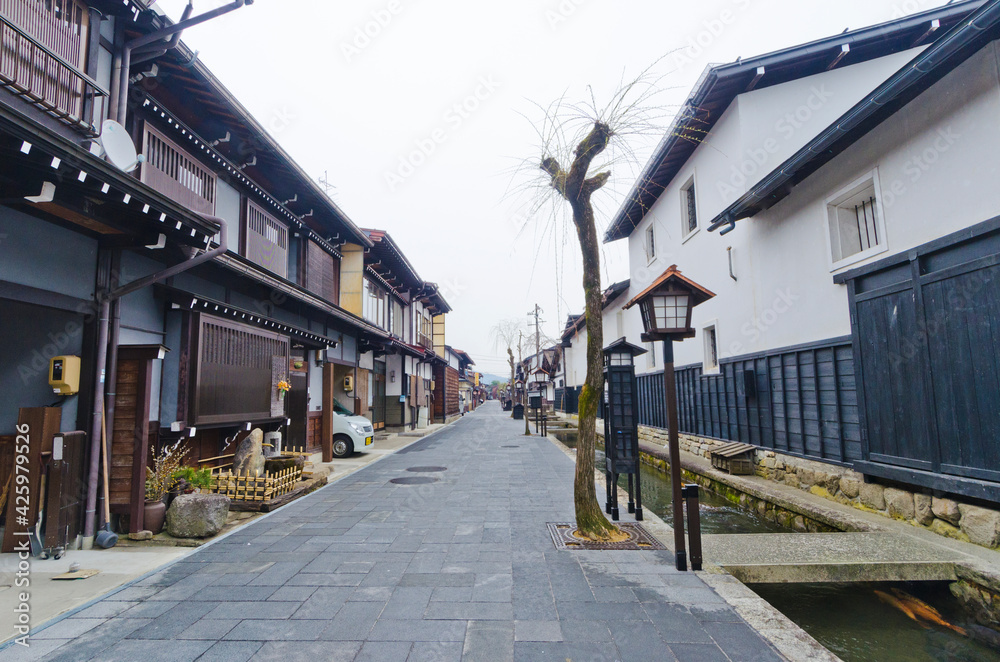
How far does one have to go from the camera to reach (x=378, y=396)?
19.2 m

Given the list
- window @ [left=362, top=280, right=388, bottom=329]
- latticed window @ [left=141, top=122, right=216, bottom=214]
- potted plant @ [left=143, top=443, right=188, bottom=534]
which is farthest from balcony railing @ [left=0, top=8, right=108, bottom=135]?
window @ [left=362, top=280, right=388, bottom=329]

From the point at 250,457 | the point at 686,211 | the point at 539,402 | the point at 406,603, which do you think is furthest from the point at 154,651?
the point at 539,402

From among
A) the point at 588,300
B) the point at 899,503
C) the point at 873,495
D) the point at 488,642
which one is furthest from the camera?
the point at 873,495

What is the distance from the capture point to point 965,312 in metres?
5.09

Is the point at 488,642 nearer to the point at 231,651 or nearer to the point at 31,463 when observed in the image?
the point at 231,651

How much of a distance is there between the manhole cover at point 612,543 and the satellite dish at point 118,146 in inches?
255

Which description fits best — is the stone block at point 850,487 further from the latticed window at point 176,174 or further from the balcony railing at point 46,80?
the balcony railing at point 46,80

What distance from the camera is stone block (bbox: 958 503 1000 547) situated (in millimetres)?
4703

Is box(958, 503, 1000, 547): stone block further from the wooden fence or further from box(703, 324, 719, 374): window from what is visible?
the wooden fence

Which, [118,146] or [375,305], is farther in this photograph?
[375,305]

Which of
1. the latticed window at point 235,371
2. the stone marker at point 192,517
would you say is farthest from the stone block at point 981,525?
the latticed window at point 235,371

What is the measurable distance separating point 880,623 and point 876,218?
17.9 ft

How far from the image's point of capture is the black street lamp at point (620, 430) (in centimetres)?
648

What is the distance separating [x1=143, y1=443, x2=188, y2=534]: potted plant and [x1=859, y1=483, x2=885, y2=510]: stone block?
355 inches
